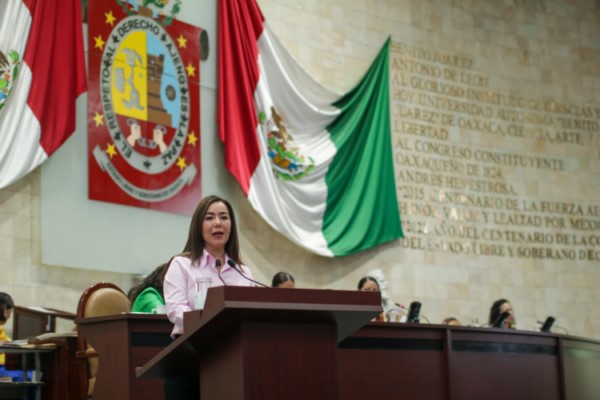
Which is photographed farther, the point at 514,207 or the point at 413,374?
the point at 514,207

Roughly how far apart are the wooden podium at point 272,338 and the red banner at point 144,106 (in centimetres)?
557

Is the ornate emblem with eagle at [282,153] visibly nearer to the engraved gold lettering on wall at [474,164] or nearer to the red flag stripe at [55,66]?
the engraved gold lettering on wall at [474,164]

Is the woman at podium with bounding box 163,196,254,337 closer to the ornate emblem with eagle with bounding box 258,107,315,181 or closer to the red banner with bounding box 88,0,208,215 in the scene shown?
the red banner with bounding box 88,0,208,215

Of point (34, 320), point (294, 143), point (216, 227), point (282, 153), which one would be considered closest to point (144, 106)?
point (282, 153)

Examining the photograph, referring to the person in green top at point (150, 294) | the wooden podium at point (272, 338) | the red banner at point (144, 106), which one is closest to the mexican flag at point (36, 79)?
the red banner at point (144, 106)

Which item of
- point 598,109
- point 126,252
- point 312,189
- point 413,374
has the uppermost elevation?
point 598,109

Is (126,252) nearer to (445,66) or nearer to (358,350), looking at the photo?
(358,350)

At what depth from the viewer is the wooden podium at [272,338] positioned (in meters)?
3.24

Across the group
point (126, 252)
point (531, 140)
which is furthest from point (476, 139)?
point (126, 252)

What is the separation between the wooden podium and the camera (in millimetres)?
3236

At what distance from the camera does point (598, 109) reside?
13766 millimetres

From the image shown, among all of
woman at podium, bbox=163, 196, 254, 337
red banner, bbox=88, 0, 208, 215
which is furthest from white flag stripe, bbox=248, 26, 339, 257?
woman at podium, bbox=163, 196, 254, 337

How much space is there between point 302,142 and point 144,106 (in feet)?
6.94

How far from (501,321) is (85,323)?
2963 mm
